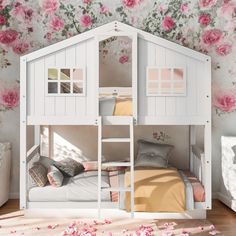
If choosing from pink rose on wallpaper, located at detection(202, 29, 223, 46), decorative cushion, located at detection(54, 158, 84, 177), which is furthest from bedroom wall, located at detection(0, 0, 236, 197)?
decorative cushion, located at detection(54, 158, 84, 177)

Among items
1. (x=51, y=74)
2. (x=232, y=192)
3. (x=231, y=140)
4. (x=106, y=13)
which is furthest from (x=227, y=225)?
(x=106, y=13)

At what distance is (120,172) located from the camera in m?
4.45

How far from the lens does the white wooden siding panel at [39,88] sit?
377 cm

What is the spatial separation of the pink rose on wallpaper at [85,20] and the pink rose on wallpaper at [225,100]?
4.96 ft

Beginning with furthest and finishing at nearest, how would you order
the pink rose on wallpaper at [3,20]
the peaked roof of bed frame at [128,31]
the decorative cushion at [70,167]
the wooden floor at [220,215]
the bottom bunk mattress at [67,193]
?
the pink rose on wallpaper at [3,20]
the decorative cushion at [70,167]
the bottom bunk mattress at [67,193]
the peaked roof of bed frame at [128,31]
the wooden floor at [220,215]

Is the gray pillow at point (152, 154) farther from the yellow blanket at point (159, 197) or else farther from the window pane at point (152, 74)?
the window pane at point (152, 74)

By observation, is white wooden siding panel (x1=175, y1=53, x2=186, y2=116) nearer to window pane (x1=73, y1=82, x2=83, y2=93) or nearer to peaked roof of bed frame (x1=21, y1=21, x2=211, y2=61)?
peaked roof of bed frame (x1=21, y1=21, x2=211, y2=61)

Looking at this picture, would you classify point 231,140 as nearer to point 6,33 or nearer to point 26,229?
point 26,229

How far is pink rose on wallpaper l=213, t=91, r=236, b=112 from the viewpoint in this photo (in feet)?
15.6

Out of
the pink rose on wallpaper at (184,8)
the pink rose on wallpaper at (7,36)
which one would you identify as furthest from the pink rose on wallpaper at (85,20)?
the pink rose on wallpaper at (184,8)

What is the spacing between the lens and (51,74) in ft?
12.4

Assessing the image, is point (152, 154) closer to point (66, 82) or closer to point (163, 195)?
point (163, 195)

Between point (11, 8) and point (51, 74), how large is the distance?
1340 millimetres

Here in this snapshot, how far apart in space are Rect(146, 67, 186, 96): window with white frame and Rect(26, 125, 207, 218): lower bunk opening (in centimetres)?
65
